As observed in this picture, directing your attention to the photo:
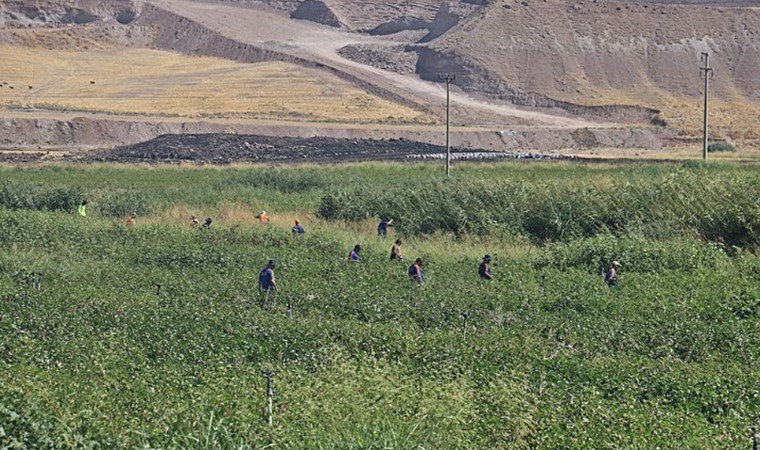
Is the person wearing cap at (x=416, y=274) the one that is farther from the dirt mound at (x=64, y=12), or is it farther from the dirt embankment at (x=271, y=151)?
the dirt mound at (x=64, y=12)

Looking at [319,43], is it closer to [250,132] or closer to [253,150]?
[250,132]

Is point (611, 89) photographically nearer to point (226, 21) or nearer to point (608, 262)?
point (226, 21)

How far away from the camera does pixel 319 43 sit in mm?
143375

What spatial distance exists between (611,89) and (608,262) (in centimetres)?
9439

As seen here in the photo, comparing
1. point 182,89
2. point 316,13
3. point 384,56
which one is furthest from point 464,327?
point 316,13

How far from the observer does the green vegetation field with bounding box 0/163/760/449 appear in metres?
12.7

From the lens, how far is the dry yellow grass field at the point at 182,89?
100625mm

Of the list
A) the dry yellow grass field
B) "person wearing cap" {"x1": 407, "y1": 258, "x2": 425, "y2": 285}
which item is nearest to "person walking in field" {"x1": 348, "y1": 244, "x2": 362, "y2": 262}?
"person wearing cap" {"x1": 407, "y1": 258, "x2": 425, "y2": 285}

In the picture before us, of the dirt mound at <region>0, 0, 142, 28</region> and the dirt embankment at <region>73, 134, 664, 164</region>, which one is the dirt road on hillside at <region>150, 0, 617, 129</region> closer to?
the dirt mound at <region>0, 0, 142, 28</region>

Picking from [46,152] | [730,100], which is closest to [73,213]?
[46,152]

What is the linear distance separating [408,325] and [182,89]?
9451 cm

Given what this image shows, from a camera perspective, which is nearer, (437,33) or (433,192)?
(433,192)

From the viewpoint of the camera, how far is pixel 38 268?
25219 millimetres

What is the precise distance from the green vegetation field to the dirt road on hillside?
69.1 m
